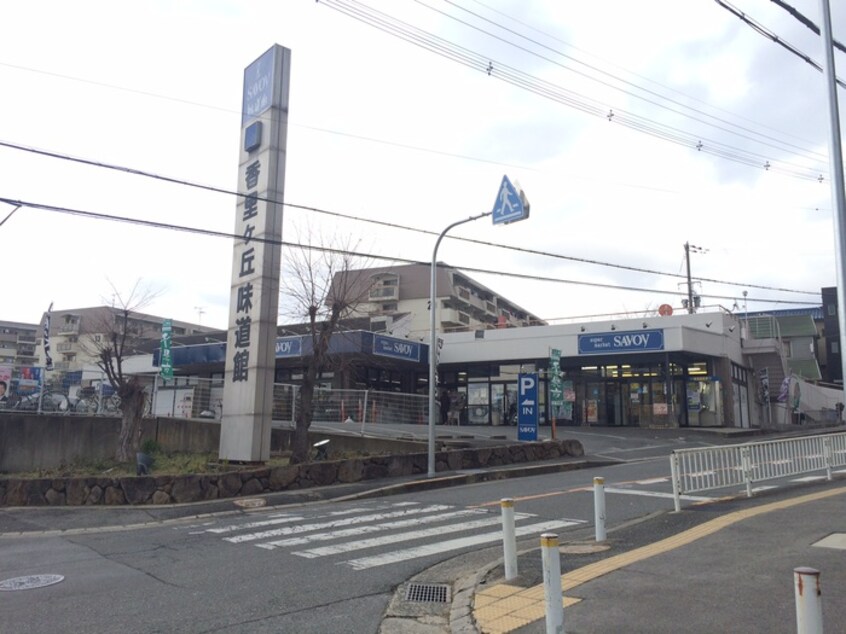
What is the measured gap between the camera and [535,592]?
648 centimetres

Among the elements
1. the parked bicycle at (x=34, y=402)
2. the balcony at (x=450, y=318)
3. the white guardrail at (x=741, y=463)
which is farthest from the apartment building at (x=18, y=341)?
the white guardrail at (x=741, y=463)

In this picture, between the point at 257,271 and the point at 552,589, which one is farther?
the point at 257,271

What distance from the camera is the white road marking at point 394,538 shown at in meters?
8.84

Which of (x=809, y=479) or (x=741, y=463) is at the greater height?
(x=741, y=463)

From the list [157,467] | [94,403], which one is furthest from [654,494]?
[94,403]

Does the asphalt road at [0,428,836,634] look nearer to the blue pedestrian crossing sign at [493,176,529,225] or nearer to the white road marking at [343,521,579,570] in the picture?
the white road marking at [343,521,579,570]

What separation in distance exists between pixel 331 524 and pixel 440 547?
2622 mm

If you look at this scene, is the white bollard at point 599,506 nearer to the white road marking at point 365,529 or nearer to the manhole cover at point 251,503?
the white road marking at point 365,529

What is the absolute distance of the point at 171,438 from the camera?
2127 centimetres

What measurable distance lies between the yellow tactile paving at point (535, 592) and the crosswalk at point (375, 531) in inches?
81.4

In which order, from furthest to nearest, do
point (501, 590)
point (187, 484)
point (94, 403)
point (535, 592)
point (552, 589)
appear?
point (94, 403) → point (187, 484) → point (501, 590) → point (535, 592) → point (552, 589)

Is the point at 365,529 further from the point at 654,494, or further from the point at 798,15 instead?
the point at 798,15

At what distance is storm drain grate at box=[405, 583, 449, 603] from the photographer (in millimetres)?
6723

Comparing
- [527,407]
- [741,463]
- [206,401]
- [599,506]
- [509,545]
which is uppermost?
[206,401]
